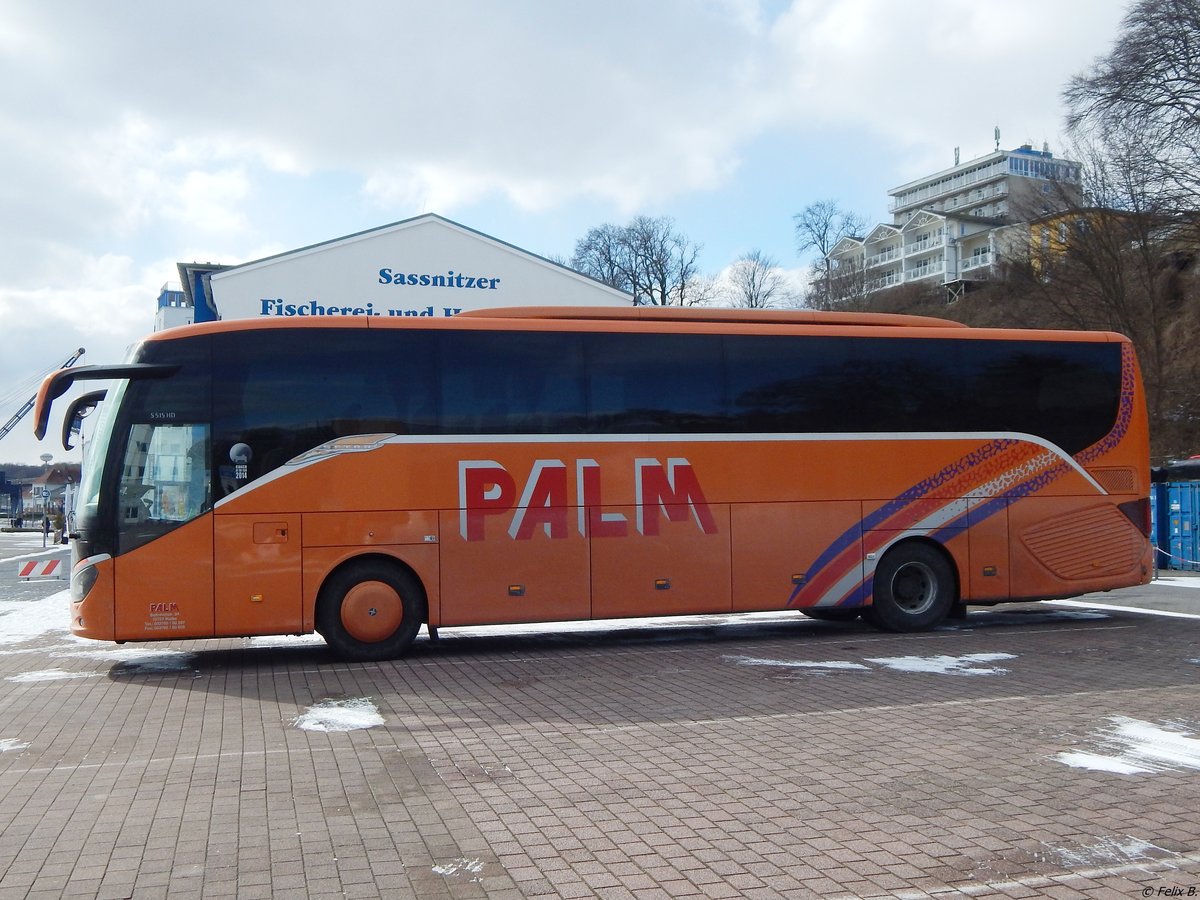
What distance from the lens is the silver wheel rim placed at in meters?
13.4

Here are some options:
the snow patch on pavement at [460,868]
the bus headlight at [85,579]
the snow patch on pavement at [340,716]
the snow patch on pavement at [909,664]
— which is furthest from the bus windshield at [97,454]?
the snow patch on pavement at [460,868]

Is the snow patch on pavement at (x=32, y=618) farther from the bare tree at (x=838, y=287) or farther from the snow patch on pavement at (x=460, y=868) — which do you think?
the bare tree at (x=838, y=287)

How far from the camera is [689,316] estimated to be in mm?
12820

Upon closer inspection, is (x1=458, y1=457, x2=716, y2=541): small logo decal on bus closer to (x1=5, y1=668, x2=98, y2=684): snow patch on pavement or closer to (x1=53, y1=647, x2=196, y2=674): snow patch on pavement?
(x1=53, y1=647, x2=196, y2=674): snow patch on pavement

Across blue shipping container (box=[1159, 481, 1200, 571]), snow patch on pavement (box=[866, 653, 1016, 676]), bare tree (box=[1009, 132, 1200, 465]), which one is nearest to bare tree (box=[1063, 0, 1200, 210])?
bare tree (box=[1009, 132, 1200, 465])

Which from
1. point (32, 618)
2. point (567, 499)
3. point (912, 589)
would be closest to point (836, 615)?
point (912, 589)

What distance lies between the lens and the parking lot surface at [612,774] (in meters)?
4.86

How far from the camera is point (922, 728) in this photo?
303 inches

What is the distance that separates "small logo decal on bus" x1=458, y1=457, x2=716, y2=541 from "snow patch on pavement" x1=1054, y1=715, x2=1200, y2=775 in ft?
18.5

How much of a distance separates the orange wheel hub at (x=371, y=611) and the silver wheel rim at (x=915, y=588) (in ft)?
20.8

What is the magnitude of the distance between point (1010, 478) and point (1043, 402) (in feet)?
3.71

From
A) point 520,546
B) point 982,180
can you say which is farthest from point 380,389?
point 982,180

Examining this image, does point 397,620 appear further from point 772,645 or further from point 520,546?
point 772,645

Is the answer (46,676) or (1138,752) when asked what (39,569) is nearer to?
(46,676)
